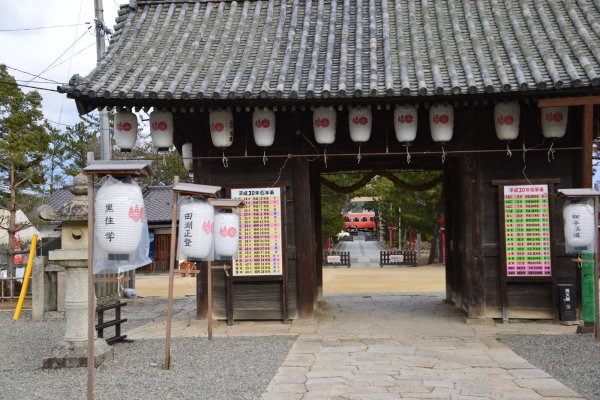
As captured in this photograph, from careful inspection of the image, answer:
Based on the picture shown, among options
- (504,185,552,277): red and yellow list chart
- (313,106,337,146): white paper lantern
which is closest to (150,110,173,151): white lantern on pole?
(313,106,337,146): white paper lantern

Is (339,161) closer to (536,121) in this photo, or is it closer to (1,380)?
(536,121)

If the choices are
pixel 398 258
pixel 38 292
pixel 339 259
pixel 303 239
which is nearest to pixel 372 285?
pixel 303 239

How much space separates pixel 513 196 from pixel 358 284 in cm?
998

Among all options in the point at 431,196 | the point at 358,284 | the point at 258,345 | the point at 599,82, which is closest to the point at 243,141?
the point at 258,345

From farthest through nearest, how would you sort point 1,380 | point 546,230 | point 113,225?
point 546,230
point 1,380
point 113,225

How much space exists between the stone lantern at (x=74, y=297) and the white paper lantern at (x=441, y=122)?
5699 mm

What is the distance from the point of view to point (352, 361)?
676 cm

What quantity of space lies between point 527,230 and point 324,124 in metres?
3.96

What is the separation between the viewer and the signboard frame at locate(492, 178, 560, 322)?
9070 millimetres

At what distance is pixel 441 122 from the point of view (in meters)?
8.95

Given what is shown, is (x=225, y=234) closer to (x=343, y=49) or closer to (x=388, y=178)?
(x=343, y=49)

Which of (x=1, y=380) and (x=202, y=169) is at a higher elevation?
(x=202, y=169)

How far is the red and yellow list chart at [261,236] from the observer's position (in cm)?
950

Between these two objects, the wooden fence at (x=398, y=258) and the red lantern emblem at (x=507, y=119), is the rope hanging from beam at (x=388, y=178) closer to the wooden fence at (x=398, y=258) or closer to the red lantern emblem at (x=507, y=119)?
the red lantern emblem at (x=507, y=119)
